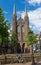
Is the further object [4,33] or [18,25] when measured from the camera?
[18,25]

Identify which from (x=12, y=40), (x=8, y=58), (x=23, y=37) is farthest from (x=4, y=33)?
(x=23, y=37)

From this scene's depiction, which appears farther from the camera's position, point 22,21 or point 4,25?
point 22,21

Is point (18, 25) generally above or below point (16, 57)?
above

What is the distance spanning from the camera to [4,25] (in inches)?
1738

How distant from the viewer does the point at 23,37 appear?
8762 centimetres

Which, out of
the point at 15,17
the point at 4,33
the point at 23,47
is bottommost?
the point at 23,47

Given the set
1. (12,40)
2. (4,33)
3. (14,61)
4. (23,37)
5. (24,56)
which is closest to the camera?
(14,61)

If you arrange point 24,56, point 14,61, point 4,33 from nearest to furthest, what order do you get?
point 14,61 → point 24,56 → point 4,33

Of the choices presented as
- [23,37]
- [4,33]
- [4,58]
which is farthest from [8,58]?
[23,37]

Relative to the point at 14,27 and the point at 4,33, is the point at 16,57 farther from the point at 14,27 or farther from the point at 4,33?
the point at 14,27

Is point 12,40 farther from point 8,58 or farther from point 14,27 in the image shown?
point 8,58

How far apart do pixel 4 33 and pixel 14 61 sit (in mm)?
10124

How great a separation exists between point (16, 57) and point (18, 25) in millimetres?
55201

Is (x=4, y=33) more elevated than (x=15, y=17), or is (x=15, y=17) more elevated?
(x=15, y=17)
